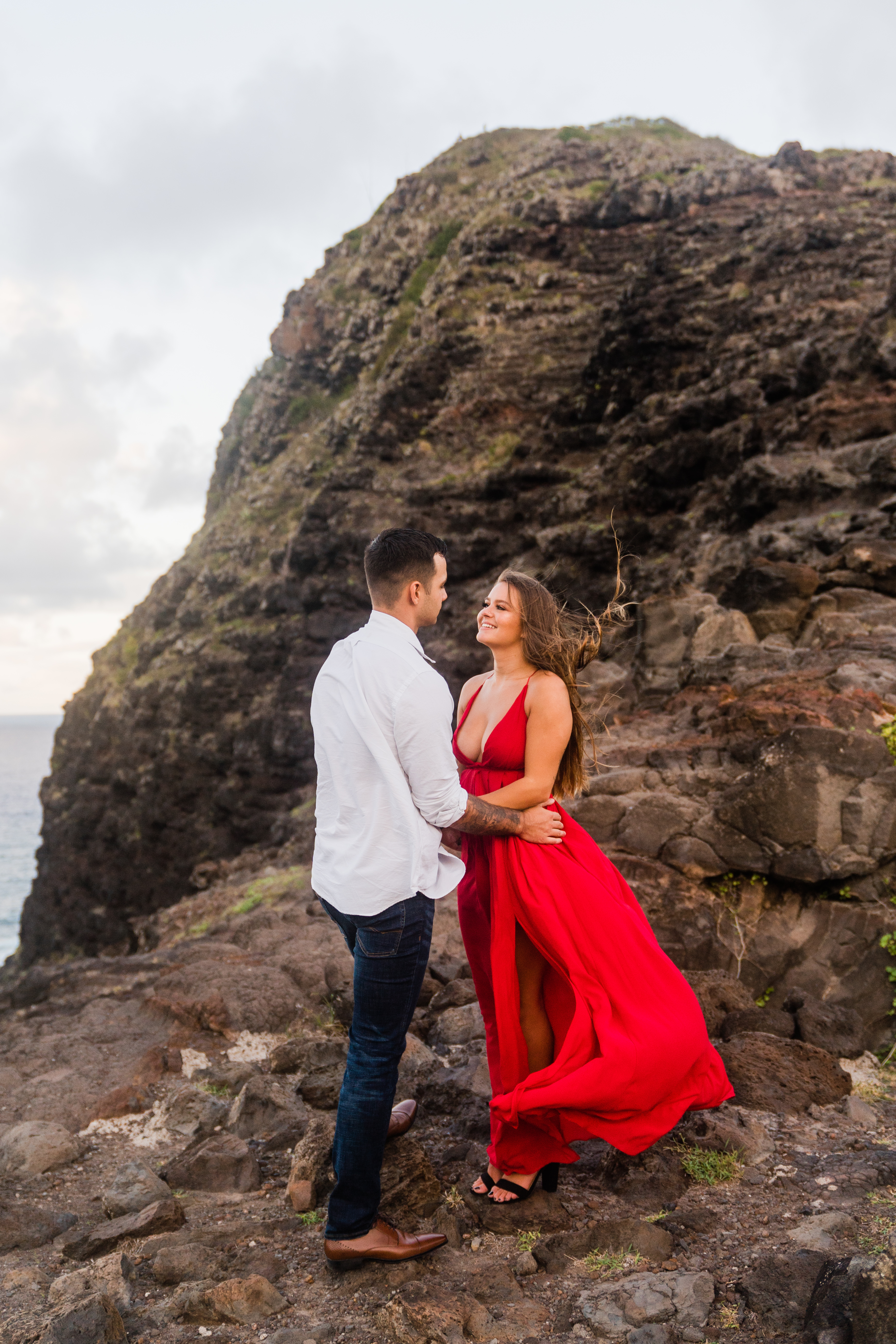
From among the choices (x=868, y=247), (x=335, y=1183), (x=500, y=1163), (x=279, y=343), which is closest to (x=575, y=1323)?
(x=500, y=1163)

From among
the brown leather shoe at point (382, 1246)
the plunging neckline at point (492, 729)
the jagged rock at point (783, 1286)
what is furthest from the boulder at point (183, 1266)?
the plunging neckline at point (492, 729)

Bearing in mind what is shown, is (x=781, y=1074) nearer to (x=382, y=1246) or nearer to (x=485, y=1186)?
(x=485, y=1186)

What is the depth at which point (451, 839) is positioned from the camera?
118 inches

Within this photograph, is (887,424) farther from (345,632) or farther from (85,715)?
(85,715)

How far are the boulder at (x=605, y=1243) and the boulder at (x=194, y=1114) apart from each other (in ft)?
6.53

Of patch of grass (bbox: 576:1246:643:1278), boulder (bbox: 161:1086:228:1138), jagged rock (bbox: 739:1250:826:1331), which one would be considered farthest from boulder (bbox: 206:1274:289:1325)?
boulder (bbox: 161:1086:228:1138)

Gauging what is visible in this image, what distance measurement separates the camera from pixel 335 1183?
2.62 metres

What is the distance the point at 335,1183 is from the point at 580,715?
180 cm

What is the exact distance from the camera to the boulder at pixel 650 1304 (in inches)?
86.7

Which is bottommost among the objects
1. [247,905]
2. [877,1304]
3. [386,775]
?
[247,905]

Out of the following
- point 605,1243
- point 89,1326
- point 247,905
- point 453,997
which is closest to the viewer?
point 89,1326

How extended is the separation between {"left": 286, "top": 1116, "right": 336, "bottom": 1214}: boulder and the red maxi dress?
682 millimetres

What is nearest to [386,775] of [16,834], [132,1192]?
[132,1192]

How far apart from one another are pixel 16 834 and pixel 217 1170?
64890 mm
